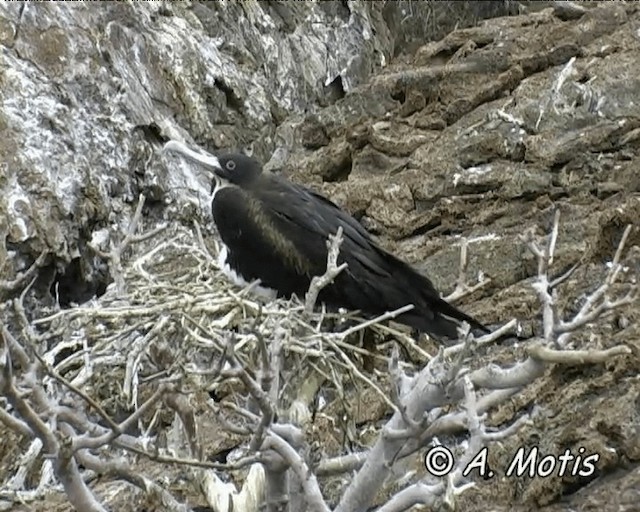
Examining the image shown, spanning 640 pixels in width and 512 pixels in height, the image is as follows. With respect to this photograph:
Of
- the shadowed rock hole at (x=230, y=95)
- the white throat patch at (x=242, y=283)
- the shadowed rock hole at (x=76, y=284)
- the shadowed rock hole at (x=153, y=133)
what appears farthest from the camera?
the shadowed rock hole at (x=230, y=95)

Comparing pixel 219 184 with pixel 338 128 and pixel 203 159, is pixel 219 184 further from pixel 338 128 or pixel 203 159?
pixel 338 128

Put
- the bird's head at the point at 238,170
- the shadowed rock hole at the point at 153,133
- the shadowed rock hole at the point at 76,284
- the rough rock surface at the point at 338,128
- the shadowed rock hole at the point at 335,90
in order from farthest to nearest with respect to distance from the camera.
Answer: the shadowed rock hole at the point at 335,90, the shadowed rock hole at the point at 153,133, the shadowed rock hole at the point at 76,284, the rough rock surface at the point at 338,128, the bird's head at the point at 238,170

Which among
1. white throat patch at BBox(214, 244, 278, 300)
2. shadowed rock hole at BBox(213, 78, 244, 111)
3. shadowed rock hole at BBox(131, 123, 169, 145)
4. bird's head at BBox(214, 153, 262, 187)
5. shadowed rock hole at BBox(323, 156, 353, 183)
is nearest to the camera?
white throat patch at BBox(214, 244, 278, 300)

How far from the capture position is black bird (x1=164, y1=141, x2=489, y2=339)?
5605 millimetres

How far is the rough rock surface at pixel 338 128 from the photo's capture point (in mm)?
7422

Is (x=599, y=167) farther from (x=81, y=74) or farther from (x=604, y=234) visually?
(x=81, y=74)

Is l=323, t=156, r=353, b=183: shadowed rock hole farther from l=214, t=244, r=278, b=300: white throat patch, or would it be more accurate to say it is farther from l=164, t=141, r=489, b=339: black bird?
l=214, t=244, r=278, b=300: white throat patch

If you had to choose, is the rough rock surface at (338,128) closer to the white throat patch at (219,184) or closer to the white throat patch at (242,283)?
the white throat patch at (242,283)

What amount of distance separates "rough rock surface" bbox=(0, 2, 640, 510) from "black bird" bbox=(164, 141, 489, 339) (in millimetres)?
581

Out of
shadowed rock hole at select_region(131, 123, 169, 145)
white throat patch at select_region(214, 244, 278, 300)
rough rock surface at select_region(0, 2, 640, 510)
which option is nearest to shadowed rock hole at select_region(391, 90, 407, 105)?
rough rock surface at select_region(0, 2, 640, 510)

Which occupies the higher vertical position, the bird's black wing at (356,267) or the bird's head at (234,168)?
the bird's head at (234,168)

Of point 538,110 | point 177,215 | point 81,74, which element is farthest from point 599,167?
point 81,74

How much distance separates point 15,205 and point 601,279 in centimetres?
334

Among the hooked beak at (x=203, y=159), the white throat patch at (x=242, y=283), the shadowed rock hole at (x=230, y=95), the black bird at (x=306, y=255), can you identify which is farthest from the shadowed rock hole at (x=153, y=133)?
the white throat patch at (x=242, y=283)
